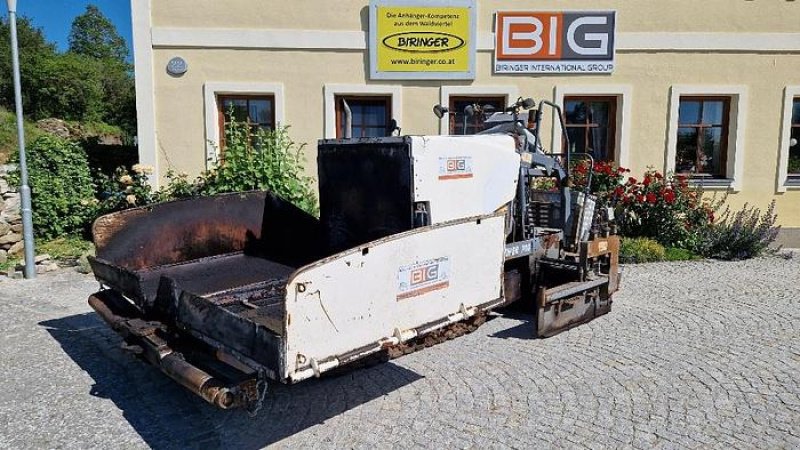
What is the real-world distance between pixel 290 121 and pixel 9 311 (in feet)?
17.1

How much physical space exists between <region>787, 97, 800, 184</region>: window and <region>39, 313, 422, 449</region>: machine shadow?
9.68m

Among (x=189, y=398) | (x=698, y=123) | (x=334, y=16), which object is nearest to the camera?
(x=189, y=398)

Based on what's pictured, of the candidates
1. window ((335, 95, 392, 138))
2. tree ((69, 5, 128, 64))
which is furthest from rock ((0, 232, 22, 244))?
tree ((69, 5, 128, 64))

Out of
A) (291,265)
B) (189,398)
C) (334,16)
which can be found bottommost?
(189,398)

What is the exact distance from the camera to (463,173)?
14.5ft

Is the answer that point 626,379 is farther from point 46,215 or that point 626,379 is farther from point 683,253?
point 46,215

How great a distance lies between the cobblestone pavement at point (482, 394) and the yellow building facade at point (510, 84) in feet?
16.4

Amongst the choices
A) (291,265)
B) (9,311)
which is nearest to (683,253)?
(291,265)

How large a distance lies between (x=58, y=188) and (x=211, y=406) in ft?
23.0

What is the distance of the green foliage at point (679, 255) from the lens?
880 cm

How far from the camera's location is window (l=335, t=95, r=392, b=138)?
1024 cm

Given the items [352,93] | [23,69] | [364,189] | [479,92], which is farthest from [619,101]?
[23,69]

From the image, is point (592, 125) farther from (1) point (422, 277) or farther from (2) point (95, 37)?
(2) point (95, 37)

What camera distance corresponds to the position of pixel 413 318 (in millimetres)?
3422
